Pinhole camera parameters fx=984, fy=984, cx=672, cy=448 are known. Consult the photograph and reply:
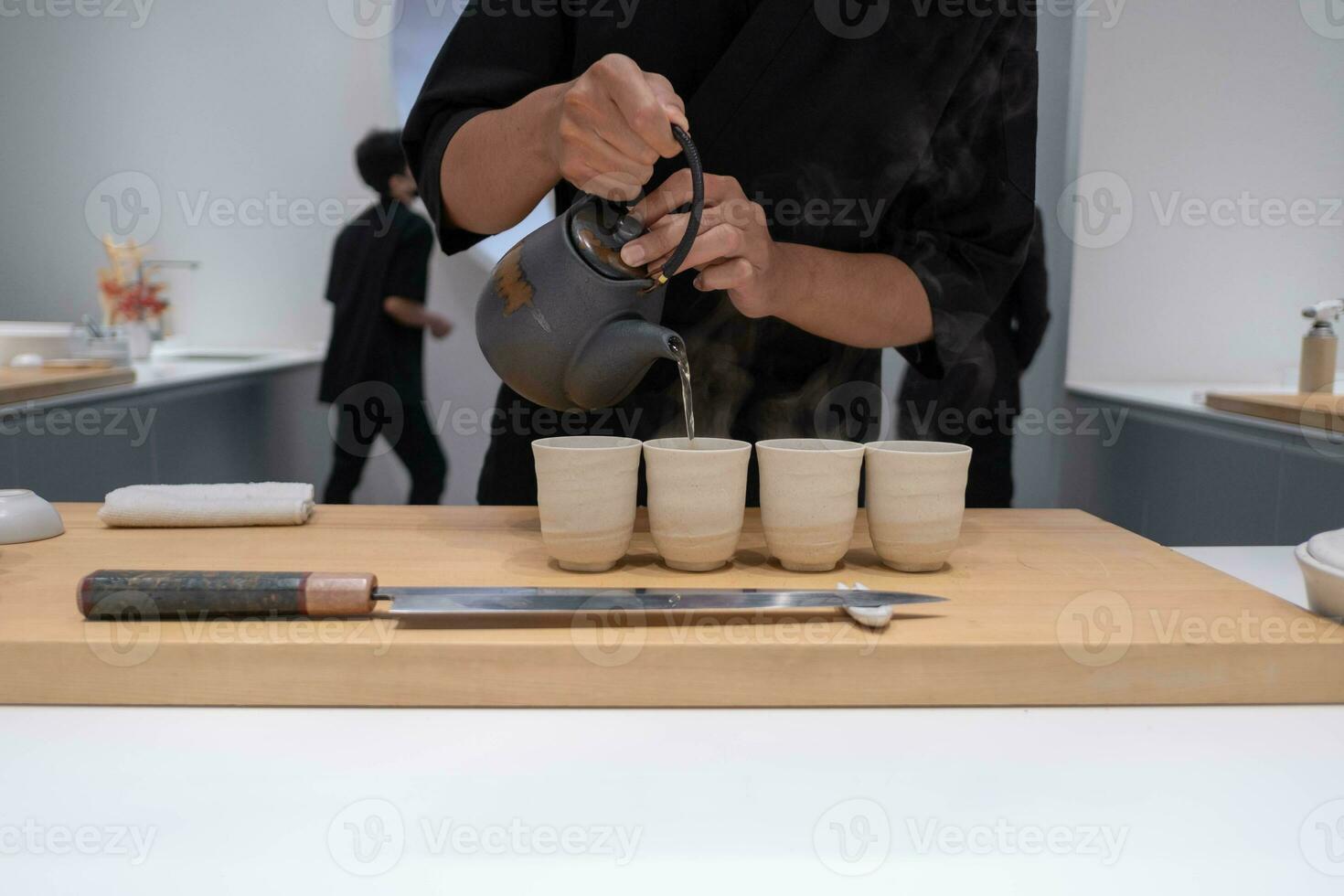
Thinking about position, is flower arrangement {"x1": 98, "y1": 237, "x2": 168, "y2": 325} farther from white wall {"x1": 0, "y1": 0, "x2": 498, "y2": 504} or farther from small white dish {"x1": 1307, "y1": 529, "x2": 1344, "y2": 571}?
small white dish {"x1": 1307, "y1": 529, "x2": 1344, "y2": 571}

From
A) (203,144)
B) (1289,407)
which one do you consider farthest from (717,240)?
(203,144)

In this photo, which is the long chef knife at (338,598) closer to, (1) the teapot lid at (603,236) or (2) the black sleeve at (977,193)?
(1) the teapot lid at (603,236)

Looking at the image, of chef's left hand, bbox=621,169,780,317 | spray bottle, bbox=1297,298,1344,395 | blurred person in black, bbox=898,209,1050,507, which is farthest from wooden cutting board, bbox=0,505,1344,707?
blurred person in black, bbox=898,209,1050,507

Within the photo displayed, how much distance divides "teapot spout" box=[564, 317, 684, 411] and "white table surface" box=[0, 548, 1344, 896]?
13.6 inches

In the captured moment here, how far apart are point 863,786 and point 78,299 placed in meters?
3.06

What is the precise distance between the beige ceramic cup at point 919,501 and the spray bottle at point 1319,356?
154 cm

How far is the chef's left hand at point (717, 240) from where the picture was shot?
2.86ft

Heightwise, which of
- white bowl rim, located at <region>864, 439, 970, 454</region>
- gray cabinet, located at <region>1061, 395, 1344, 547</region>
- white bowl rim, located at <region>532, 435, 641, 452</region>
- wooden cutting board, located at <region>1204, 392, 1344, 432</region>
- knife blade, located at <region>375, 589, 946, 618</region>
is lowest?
gray cabinet, located at <region>1061, 395, 1344, 547</region>

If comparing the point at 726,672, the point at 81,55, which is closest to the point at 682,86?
the point at 726,672

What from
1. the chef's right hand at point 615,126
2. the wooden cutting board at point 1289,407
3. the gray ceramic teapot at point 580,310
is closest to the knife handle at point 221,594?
the gray ceramic teapot at point 580,310

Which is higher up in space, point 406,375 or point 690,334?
point 690,334

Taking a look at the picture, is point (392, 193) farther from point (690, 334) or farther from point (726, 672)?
point (726, 672)

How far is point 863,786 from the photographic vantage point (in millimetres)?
564

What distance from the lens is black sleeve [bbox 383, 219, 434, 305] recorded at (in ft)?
9.03
